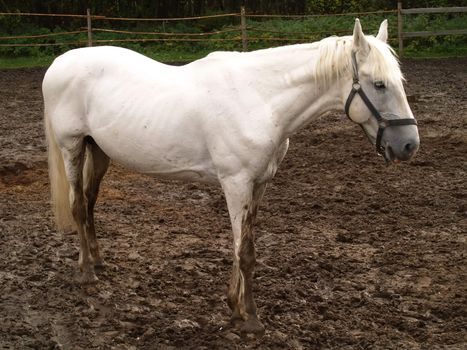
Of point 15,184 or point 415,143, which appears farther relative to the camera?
point 15,184

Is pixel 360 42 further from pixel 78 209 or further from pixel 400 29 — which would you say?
pixel 400 29

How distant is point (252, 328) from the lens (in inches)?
167

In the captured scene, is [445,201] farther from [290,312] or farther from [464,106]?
[464,106]

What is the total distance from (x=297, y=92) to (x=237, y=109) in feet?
1.19

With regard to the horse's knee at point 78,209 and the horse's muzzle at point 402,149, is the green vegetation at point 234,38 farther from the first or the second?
the horse's muzzle at point 402,149

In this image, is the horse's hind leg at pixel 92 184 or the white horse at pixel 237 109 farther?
the horse's hind leg at pixel 92 184

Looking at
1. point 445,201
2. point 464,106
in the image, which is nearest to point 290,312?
point 445,201

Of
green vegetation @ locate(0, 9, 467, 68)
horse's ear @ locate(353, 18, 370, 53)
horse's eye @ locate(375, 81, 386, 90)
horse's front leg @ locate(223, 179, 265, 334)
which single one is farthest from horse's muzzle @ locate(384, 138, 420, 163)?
green vegetation @ locate(0, 9, 467, 68)

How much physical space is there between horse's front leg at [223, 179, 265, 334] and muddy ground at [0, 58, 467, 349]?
0.12m

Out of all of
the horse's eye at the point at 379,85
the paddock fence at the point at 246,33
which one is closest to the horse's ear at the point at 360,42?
the horse's eye at the point at 379,85

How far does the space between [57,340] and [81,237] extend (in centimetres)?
113

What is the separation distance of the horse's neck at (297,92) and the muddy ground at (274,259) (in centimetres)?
127

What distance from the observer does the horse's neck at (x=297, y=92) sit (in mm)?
4094

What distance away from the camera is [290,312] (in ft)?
14.8
